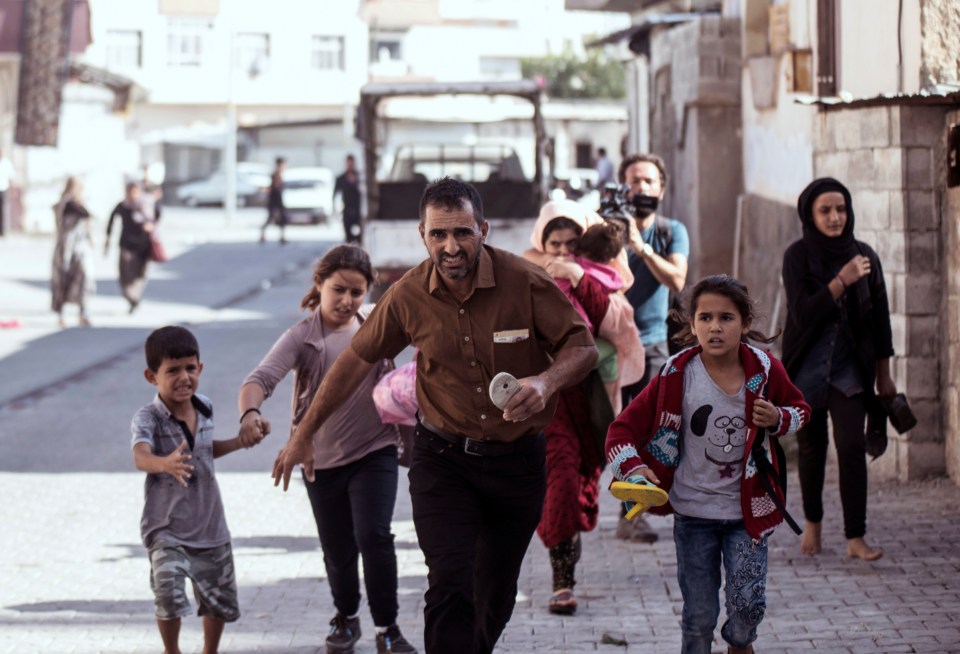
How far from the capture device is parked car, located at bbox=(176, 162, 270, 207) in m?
60.2

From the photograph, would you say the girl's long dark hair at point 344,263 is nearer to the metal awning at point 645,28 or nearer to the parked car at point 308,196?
the metal awning at point 645,28

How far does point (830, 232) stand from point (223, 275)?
22.9m

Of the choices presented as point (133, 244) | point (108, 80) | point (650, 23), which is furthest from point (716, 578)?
point (108, 80)

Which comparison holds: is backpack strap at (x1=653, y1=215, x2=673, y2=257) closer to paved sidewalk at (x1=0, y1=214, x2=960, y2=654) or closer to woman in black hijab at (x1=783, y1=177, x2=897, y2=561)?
woman in black hijab at (x1=783, y1=177, x2=897, y2=561)

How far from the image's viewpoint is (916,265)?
9.02 metres

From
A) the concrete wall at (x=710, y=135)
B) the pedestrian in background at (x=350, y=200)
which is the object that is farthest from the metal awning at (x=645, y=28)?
the pedestrian in background at (x=350, y=200)

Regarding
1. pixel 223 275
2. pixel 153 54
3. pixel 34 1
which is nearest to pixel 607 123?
pixel 153 54

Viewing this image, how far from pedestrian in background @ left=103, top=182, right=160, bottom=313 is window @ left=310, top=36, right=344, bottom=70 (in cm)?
4587

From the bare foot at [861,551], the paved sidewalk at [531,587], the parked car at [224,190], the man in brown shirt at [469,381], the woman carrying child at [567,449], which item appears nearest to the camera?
the man in brown shirt at [469,381]

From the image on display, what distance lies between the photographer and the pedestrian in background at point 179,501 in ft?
19.0

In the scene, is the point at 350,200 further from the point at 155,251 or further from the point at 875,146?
the point at 875,146

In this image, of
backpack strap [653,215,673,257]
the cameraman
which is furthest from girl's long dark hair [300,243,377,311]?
backpack strap [653,215,673,257]

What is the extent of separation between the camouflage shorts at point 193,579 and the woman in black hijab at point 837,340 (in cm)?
285

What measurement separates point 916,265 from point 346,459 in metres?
4.20
